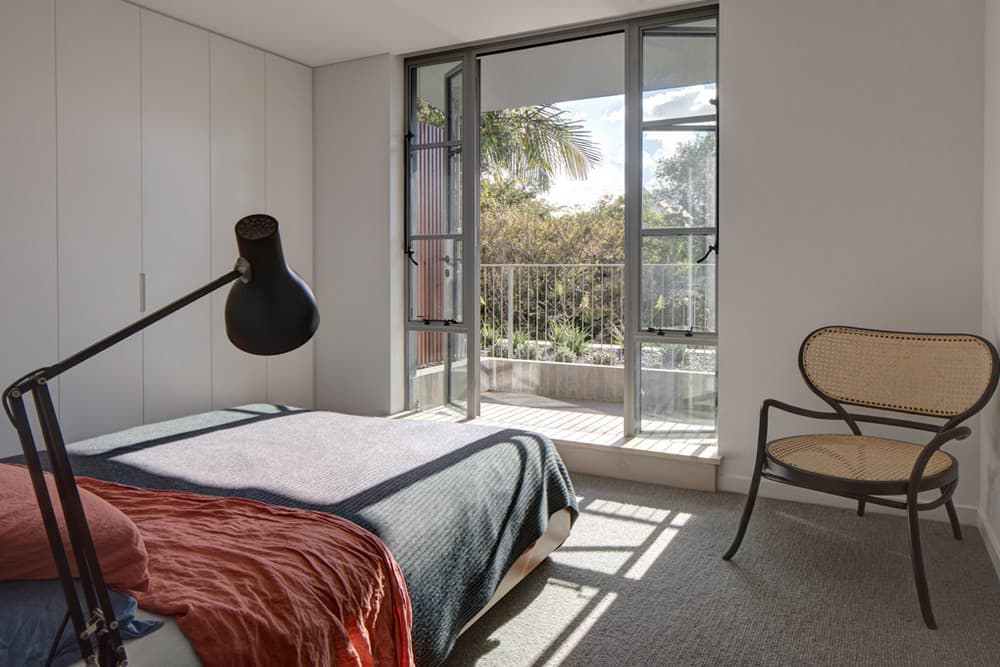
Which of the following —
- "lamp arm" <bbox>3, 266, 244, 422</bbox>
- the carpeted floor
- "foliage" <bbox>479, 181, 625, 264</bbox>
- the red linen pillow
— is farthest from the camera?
"foliage" <bbox>479, 181, 625, 264</bbox>

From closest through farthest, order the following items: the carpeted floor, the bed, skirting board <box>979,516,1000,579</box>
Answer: the bed, the carpeted floor, skirting board <box>979,516,1000,579</box>

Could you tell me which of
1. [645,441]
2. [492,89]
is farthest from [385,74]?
[645,441]

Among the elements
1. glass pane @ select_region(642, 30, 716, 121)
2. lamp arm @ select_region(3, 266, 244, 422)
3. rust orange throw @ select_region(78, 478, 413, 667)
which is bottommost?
rust orange throw @ select_region(78, 478, 413, 667)

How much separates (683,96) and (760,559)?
243 cm

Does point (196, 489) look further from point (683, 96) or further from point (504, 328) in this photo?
point (504, 328)

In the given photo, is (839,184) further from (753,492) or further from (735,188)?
(753,492)

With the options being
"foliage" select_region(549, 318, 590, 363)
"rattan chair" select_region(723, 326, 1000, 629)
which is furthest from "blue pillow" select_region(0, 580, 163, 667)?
"foliage" select_region(549, 318, 590, 363)

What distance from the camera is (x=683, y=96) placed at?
147 inches

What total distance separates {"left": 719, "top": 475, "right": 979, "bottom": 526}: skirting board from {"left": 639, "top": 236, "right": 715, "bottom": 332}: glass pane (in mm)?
819

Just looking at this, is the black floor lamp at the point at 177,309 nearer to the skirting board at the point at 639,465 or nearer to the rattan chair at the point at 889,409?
the rattan chair at the point at 889,409

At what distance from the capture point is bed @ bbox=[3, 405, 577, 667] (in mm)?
1730

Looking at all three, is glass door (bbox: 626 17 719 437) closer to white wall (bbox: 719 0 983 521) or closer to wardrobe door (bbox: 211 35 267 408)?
white wall (bbox: 719 0 983 521)

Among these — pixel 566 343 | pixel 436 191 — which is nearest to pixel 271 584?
pixel 436 191

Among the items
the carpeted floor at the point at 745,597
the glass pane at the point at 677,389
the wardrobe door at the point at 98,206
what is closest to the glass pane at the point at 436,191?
the glass pane at the point at 677,389
